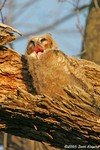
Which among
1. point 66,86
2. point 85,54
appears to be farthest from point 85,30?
point 66,86

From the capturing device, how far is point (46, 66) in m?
4.96

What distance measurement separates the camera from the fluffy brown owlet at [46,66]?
4.89 m

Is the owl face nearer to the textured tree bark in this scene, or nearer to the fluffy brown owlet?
the fluffy brown owlet

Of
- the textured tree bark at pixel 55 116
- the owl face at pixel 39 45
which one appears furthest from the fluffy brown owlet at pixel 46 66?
the textured tree bark at pixel 55 116

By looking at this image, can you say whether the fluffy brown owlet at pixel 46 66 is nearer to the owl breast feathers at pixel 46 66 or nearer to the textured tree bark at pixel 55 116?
the owl breast feathers at pixel 46 66

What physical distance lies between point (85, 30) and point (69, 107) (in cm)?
302

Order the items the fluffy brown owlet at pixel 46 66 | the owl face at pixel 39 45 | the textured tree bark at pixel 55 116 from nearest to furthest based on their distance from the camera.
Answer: the textured tree bark at pixel 55 116 → the fluffy brown owlet at pixel 46 66 → the owl face at pixel 39 45

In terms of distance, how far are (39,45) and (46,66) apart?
0.73 ft

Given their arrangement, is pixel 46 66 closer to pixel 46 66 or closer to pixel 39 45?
pixel 46 66

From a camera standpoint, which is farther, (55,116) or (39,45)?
(39,45)

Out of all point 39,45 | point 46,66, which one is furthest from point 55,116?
point 39,45

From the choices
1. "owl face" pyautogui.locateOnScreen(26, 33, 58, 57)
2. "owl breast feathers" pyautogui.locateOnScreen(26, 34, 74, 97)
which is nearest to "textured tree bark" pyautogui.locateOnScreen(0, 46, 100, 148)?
"owl breast feathers" pyautogui.locateOnScreen(26, 34, 74, 97)

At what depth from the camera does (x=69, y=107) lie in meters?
4.44

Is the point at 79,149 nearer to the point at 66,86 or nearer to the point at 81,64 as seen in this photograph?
the point at 66,86
